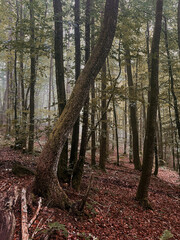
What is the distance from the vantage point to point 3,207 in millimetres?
3613

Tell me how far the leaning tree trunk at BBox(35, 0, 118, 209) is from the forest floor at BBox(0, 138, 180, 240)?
436 millimetres

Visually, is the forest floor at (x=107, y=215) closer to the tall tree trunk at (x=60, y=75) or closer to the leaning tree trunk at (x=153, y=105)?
the tall tree trunk at (x=60, y=75)

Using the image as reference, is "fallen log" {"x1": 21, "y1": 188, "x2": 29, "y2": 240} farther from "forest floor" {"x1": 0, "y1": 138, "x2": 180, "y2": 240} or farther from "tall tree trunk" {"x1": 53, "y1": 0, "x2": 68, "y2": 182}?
"tall tree trunk" {"x1": 53, "y1": 0, "x2": 68, "y2": 182}

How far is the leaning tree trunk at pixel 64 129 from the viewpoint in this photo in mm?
4375

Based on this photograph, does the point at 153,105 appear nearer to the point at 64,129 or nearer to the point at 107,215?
the point at 64,129

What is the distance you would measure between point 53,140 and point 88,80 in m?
2.05

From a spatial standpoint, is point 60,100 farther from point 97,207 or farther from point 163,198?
point 163,198

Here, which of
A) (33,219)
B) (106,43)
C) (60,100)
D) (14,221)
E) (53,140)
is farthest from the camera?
(60,100)

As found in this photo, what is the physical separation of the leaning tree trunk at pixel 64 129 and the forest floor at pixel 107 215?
1.43 feet

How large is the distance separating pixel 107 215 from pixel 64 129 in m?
3.16

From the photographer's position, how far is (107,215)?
5.15 metres

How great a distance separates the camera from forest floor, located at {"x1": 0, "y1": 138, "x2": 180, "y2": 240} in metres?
3.51

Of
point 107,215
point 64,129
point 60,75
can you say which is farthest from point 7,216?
point 60,75

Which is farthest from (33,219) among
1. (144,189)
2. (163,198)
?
(163,198)
